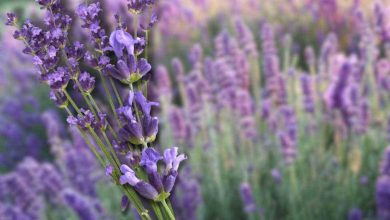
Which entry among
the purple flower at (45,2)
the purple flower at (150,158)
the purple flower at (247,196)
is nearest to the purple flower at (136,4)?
the purple flower at (45,2)

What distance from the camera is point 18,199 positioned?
8.90ft

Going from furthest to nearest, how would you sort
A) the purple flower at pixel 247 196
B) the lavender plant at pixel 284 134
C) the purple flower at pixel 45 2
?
1. the lavender plant at pixel 284 134
2. the purple flower at pixel 247 196
3. the purple flower at pixel 45 2

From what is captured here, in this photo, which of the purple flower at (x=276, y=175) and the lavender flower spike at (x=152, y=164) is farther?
the purple flower at (x=276, y=175)

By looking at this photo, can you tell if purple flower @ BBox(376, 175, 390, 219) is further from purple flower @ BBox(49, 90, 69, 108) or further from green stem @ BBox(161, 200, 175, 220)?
purple flower @ BBox(49, 90, 69, 108)

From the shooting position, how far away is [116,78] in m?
0.94

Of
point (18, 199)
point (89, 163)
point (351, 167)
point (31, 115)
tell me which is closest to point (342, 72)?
point (351, 167)

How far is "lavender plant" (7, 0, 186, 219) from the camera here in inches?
35.7

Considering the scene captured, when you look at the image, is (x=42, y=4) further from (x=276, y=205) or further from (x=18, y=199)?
(x=276, y=205)

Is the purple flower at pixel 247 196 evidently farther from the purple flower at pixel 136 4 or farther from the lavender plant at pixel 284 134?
the purple flower at pixel 136 4

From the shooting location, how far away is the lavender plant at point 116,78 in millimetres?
907

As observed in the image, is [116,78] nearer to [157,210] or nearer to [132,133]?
[132,133]

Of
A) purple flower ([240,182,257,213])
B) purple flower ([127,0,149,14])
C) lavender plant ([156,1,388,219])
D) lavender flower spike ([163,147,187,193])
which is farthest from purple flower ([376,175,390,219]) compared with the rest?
purple flower ([127,0,149,14])

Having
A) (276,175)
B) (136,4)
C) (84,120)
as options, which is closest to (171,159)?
(84,120)

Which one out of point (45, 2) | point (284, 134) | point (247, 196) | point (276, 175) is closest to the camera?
point (45, 2)
